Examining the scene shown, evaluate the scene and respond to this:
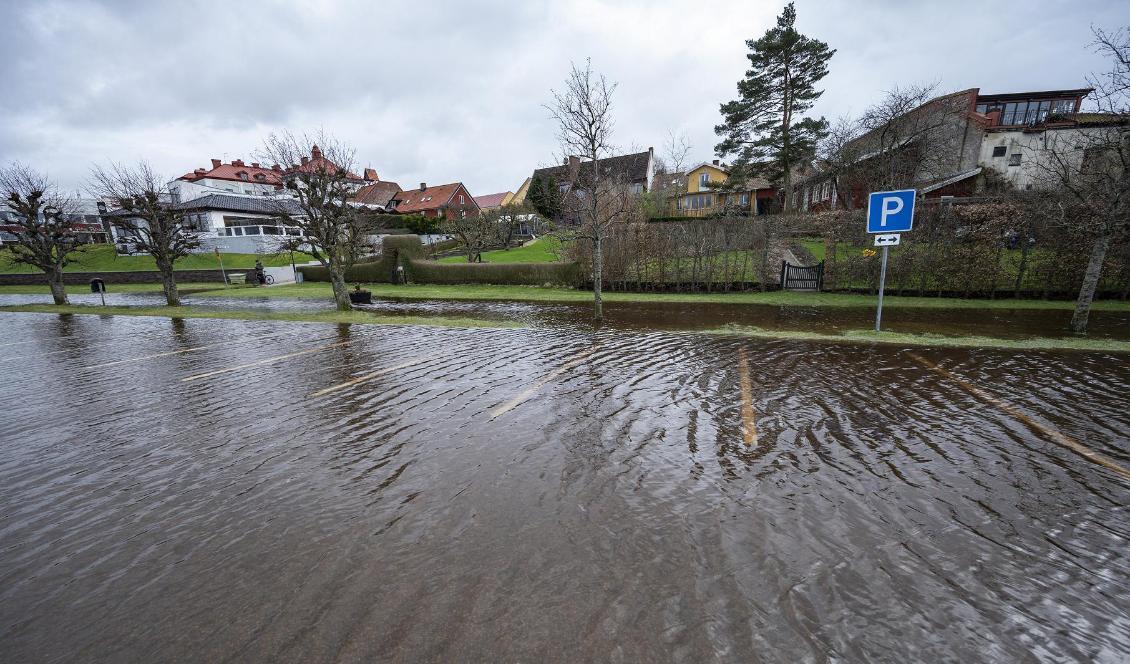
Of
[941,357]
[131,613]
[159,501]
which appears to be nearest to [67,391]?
[159,501]

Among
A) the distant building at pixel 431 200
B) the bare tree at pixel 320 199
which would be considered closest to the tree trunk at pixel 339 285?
the bare tree at pixel 320 199

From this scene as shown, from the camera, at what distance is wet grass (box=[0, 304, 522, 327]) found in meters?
13.0

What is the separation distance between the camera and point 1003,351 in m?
8.72

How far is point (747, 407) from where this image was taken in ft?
18.8

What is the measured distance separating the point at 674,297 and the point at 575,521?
16118 mm

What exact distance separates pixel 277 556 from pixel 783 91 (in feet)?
132

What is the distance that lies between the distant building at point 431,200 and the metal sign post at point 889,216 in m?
53.4

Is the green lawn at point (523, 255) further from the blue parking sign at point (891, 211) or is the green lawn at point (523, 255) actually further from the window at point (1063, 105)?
the window at point (1063, 105)

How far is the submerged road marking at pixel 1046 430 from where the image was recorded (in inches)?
166

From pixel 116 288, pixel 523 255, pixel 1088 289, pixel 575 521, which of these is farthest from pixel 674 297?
pixel 116 288

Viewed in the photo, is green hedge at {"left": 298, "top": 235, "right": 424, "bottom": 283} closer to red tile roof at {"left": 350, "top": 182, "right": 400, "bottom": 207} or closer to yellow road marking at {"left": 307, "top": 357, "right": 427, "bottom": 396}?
yellow road marking at {"left": 307, "top": 357, "right": 427, "bottom": 396}

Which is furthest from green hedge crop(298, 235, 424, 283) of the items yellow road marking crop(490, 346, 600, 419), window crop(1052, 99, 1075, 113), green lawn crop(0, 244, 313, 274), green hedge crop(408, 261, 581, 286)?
window crop(1052, 99, 1075, 113)

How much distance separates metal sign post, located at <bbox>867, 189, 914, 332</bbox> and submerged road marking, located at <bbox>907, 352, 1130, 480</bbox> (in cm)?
408

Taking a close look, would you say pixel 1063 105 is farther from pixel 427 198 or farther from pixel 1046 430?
pixel 427 198
